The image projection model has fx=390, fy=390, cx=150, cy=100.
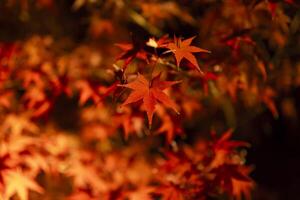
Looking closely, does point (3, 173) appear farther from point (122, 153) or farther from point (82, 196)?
point (122, 153)

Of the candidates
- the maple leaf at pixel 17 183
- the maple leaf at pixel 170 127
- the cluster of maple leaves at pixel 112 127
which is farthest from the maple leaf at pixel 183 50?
the maple leaf at pixel 17 183

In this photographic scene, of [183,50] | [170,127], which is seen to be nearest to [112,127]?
[170,127]

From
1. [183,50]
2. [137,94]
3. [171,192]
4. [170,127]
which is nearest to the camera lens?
[137,94]

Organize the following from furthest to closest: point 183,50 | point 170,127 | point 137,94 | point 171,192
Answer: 1. point 170,127
2. point 171,192
3. point 183,50
4. point 137,94

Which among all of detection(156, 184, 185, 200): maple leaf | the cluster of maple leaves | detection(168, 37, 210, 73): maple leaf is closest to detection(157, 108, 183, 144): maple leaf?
the cluster of maple leaves

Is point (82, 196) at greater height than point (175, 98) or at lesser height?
lesser

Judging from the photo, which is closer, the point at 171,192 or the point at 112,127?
the point at 171,192

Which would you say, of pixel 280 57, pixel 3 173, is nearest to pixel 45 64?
pixel 3 173

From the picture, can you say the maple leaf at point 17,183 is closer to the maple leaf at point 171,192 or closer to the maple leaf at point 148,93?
the maple leaf at point 171,192

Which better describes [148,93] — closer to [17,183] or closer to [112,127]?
[17,183]
